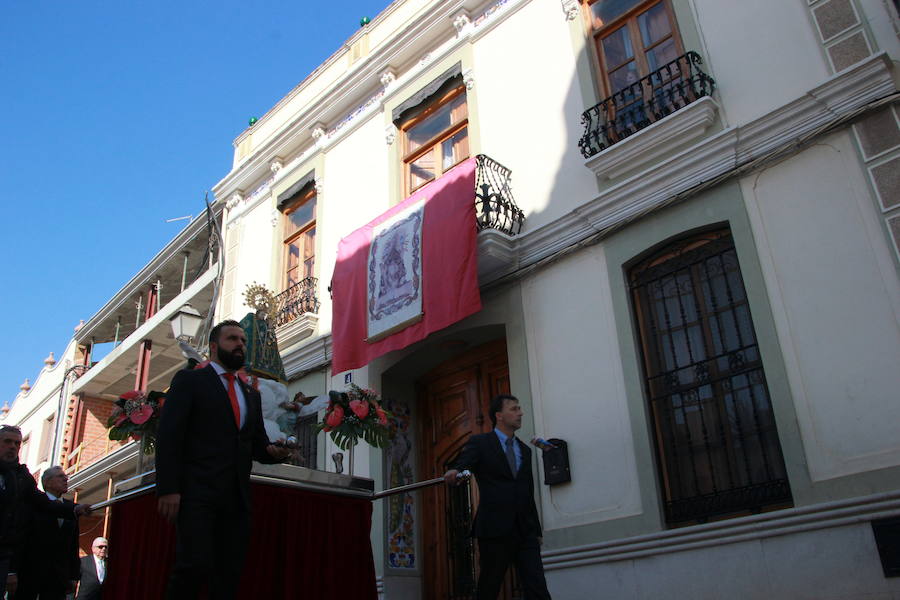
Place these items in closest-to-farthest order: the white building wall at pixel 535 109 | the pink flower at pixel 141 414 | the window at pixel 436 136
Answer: the pink flower at pixel 141 414 → the white building wall at pixel 535 109 → the window at pixel 436 136

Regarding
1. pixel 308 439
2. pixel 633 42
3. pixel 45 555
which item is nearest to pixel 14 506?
pixel 45 555

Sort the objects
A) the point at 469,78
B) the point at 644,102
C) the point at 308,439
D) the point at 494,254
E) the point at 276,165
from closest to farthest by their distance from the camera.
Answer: the point at 644,102, the point at 494,254, the point at 469,78, the point at 308,439, the point at 276,165

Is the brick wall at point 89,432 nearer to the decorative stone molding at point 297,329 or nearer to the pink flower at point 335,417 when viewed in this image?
the decorative stone molding at point 297,329

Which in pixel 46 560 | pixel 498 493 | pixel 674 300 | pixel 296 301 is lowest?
pixel 46 560

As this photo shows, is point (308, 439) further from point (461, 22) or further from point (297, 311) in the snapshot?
point (461, 22)

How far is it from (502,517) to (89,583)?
17.4 feet

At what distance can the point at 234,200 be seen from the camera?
1390 centimetres

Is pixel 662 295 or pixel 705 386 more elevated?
pixel 662 295

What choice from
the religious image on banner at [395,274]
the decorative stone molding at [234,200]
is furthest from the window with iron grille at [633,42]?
the decorative stone molding at [234,200]

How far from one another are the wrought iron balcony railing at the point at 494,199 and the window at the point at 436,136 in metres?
1.28

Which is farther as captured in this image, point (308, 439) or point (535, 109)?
point (308, 439)

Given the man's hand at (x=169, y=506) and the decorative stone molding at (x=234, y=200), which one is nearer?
the man's hand at (x=169, y=506)

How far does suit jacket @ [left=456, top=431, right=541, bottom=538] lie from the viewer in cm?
503

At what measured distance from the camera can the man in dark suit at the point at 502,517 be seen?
16.3ft
